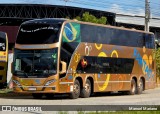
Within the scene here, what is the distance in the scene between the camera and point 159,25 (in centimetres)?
8669

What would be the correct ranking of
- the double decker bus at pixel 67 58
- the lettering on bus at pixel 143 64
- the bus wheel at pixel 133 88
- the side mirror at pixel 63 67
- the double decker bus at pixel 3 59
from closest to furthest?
the side mirror at pixel 63 67, the double decker bus at pixel 67 58, the double decker bus at pixel 3 59, the bus wheel at pixel 133 88, the lettering on bus at pixel 143 64

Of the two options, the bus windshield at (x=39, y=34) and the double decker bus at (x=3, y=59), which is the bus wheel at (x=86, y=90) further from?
the double decker bus at (x=3, y=59)

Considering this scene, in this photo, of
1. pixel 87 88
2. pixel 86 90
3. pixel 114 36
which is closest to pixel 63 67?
pixel 86 90

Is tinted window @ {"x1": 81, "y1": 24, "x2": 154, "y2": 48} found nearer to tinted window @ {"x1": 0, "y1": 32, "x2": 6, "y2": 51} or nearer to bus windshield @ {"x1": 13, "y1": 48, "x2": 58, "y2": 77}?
bus windshield @ {"x1": 13, "y1": 48, "x2": 58, "y2": 77}

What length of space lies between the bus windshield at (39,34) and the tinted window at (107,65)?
227 centimetres

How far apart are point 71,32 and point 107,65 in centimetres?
408

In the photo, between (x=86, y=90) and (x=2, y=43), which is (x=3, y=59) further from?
(x=86, y=90)

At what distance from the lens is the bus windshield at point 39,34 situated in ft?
71.5

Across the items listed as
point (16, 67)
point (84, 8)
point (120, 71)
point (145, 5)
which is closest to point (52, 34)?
point (16, 67)

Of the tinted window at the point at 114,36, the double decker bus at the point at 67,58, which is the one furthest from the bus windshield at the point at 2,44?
the tinted window at the point at 114,36

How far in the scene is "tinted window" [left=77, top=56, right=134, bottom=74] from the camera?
2375cm

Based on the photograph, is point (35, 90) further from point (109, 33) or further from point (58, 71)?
point (109, 33)

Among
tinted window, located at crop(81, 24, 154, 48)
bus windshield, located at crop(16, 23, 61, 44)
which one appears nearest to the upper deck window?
bus windshield, located at crop(16, 23, 61, 44)

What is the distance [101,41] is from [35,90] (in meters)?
5.16
